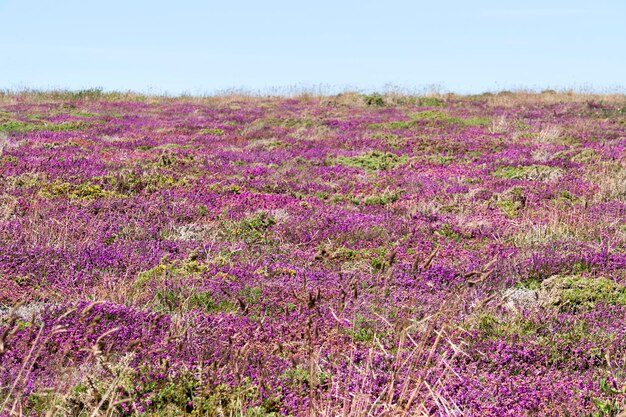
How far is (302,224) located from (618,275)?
4.39 metres

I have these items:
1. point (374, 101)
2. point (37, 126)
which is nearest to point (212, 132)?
point (37, 126)

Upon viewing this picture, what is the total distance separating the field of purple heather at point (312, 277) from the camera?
12.5 ft

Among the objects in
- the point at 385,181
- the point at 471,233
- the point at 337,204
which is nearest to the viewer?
the point at 471,233

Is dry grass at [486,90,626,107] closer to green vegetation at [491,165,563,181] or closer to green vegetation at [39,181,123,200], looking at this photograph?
green vegetation at [491,165,563,181]

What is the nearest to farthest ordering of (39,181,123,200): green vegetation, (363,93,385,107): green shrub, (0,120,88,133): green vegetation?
(39,181,123,200): green vegetation
(0,120,88,133): green vegetation
(363,93,385,107): green shrub

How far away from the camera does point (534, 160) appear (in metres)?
15.5

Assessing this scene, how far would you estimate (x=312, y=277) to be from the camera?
6711 millimetres

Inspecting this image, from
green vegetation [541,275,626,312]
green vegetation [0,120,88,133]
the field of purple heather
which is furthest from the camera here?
green vegetation [0,120,88,133]

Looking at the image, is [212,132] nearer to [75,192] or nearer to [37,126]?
[37,126]

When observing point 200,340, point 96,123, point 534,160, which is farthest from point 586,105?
point 200,340

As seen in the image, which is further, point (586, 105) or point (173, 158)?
point (586, 105)

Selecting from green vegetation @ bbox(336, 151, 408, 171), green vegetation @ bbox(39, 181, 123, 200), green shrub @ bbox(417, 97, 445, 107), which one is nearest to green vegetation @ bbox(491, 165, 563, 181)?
green vegetation @ bbox(336, 151, 408, 171)

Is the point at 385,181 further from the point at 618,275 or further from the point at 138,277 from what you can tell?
the point at 138,277

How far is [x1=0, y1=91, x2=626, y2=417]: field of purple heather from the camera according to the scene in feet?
12.5
